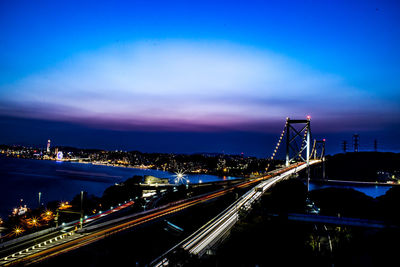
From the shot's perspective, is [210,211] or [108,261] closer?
[108,261]

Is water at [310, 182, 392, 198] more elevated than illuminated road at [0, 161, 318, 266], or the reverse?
illuminated road at [0, 161, 318, 266]

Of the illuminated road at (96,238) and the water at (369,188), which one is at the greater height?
the illuminated road at (96,238)

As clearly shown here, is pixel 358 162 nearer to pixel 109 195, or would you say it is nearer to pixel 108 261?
pixel 109 195

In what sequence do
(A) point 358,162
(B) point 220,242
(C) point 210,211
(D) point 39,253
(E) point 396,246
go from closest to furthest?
(D) point 39,253 < (B) point 220,242 < (E) point 396,246 < (C) point 210,211 < (A) point 358,162

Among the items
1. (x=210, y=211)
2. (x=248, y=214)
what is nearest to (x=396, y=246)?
(x=248, y=214)

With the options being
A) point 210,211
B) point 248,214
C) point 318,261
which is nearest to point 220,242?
point 248,214

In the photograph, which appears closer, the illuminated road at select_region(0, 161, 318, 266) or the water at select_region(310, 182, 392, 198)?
the illuminated road at select_region(0, 161, 318, 266)

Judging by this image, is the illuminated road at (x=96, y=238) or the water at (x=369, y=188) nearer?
→ the illuminated road at (x=96, y=238)

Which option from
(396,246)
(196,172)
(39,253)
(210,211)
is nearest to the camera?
(39,253)

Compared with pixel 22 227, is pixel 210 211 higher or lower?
higher
